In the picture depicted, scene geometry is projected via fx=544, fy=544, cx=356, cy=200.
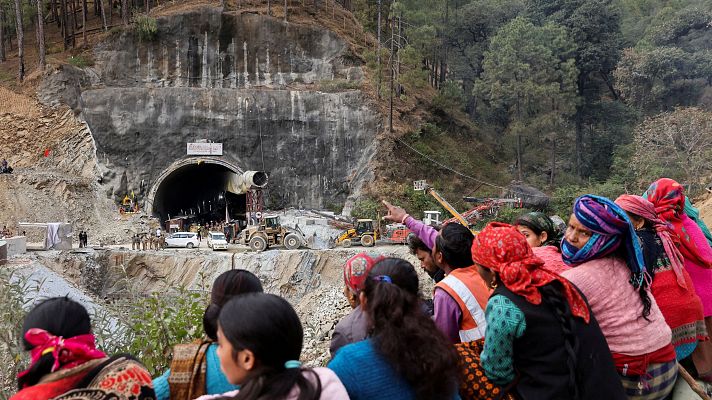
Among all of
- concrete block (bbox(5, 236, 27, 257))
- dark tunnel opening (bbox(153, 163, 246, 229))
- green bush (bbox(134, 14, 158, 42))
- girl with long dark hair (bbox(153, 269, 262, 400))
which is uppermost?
green bush (bbox(134, 14, 158, 42))

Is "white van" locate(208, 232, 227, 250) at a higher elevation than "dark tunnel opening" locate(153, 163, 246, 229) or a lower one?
lower

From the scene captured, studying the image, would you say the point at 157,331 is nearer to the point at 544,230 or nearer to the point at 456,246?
the point at 456,246

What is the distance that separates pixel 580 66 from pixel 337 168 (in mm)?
14549

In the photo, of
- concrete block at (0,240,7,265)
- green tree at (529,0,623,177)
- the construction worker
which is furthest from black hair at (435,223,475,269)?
green tree at (529,0,623,177)

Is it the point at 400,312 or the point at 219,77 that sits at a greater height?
the point at 219,77

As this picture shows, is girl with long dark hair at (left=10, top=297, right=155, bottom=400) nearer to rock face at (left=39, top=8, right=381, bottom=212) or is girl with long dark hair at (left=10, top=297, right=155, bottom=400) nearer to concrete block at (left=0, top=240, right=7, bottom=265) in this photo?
concrete block at (left=0, top=240, right=7, bottom=265)

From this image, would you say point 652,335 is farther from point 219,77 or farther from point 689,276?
point 219,77

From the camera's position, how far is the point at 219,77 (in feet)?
100

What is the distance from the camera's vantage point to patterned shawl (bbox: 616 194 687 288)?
3363mm

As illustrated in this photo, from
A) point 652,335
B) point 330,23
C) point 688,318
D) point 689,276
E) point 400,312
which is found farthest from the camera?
point 330,23

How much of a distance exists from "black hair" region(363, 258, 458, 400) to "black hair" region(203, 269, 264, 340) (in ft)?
2.37

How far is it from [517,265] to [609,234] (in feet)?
2.28

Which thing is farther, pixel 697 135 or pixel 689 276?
pixel 697 135

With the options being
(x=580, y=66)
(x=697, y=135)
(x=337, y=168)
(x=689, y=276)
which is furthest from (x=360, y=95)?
(x=689, y=276)
